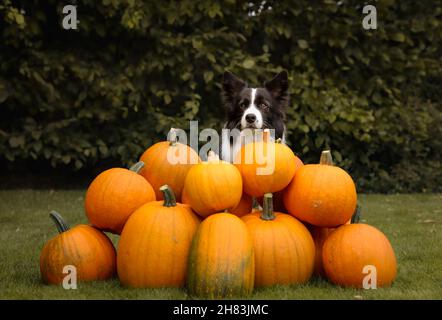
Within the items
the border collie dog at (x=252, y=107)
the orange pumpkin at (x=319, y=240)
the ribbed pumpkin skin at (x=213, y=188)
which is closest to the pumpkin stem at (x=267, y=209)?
the ribbed pumpkin skin at (x=213, y=188)

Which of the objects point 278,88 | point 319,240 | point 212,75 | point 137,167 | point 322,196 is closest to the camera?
point 322,196

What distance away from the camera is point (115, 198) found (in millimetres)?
2902

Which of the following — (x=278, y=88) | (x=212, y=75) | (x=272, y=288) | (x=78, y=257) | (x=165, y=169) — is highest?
(x=212, y=75)

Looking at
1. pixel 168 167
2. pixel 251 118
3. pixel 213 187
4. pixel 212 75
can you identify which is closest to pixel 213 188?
pixel 213 187

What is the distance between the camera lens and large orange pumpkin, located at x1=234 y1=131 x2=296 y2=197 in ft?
9.16

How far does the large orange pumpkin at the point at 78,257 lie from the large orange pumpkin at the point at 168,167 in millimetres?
524

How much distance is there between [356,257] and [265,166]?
2.03ft

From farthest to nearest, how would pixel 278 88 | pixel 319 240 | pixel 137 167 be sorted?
pixel 278 88 → pixel 137 167 → pixel 319 240

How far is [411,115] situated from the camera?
7.19 metres

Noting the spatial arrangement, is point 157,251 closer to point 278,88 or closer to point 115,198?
point 115,198

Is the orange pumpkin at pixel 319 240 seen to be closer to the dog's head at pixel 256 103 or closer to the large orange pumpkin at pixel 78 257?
the large orange pumpkin at pixel 78 257

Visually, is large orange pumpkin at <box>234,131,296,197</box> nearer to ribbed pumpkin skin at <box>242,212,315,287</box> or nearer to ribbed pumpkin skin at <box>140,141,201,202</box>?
ribbed pumpkin skin at <box>242,212,315,287</box>

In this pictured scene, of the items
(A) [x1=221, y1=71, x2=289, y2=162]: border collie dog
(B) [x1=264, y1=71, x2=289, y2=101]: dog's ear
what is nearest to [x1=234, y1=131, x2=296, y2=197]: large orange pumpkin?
(A) [x1=221, y1=71, x2=289, y2=162]: border collie dog
